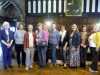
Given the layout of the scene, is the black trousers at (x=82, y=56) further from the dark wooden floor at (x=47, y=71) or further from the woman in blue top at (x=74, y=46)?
the dark wooden floor at (x=47, y=71)

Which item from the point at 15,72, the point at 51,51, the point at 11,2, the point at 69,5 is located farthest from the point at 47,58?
the point at 11,2

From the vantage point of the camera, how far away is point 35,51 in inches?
331

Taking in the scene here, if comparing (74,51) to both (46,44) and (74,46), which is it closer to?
(74,46)

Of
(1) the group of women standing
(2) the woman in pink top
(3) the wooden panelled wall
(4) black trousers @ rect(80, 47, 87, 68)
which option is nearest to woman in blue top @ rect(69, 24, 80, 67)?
(1) the group of women standing

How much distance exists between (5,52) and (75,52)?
1.96m

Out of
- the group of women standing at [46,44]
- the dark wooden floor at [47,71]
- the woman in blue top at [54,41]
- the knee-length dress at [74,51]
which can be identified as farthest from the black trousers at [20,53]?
the knee-length dress at [74,51]

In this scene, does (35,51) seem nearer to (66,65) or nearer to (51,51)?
(51,51)

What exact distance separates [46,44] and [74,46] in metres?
0.82

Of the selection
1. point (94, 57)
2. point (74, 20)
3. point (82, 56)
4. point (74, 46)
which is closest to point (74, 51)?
point (74, 46)

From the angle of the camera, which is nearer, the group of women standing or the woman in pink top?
the group of women standing

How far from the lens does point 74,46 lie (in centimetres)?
771

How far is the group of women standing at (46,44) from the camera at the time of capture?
764 centimetres

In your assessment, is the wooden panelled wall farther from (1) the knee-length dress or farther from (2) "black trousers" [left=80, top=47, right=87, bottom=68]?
(1) the knee-length dress

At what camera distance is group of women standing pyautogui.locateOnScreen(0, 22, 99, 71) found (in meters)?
7.64
